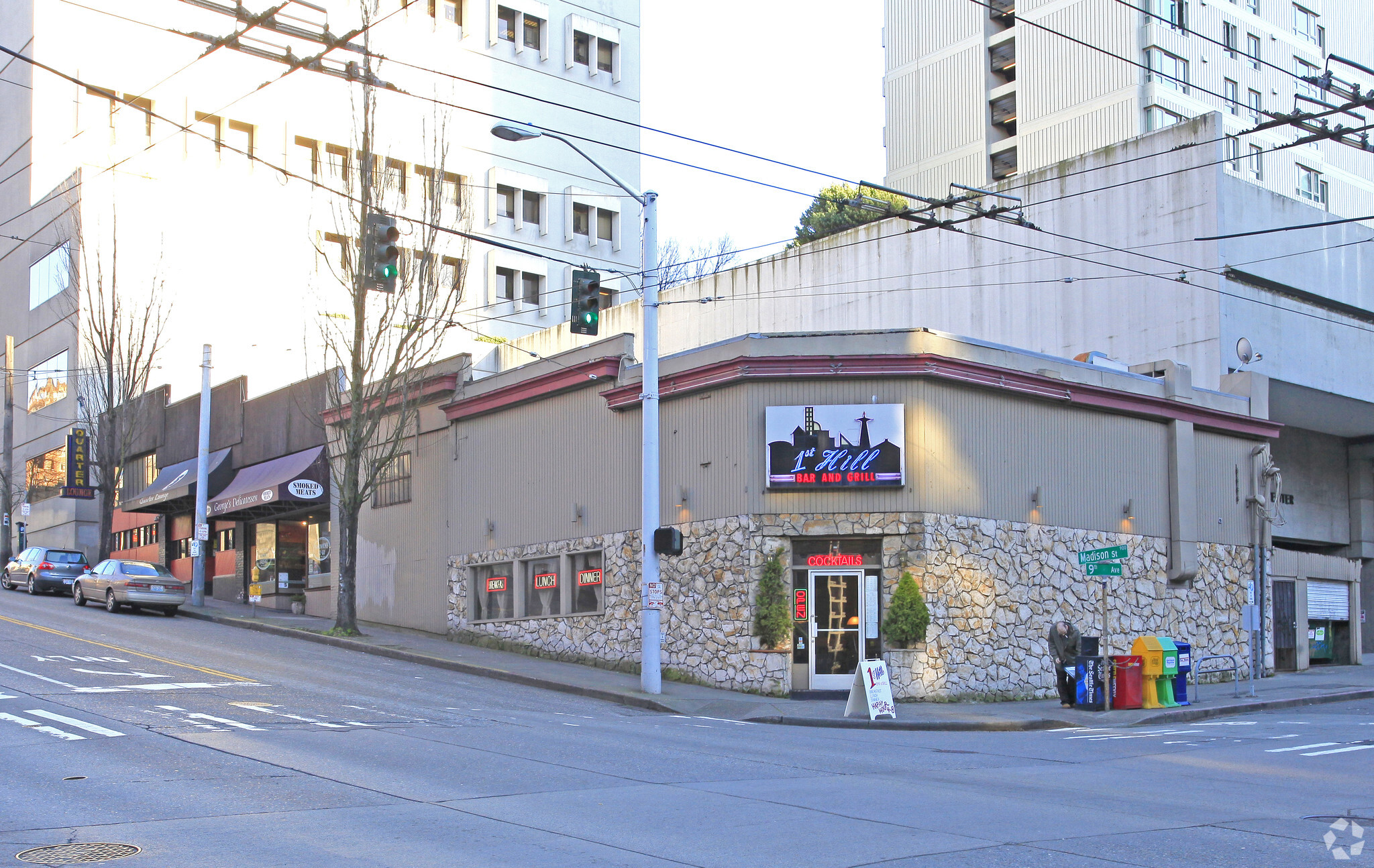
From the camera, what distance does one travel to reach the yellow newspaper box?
71.7 ft

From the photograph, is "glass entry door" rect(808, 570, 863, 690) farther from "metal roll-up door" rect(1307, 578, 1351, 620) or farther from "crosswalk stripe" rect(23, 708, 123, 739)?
"metal roll-up door" rect(1307, 578, 1351, 620)

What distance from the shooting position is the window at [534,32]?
2178 inches

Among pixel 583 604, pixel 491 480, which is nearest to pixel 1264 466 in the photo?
pixel 583 604

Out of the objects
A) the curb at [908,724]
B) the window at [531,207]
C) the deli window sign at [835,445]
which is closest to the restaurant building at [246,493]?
the deli window sign at [835,445]

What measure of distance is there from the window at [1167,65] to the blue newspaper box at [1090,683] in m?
37.6

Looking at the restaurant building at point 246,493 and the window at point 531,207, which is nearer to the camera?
the restaurant building at point 246,493

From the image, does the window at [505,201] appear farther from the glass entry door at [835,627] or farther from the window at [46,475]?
the glass entry door at [835,627]

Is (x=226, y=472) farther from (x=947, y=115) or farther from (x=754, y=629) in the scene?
(x=947, y=115)

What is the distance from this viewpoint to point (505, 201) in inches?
2128

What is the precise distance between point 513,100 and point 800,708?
38.4 metres

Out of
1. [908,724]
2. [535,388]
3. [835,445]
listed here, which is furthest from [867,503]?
[535,388]

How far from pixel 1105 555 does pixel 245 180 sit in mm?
39409

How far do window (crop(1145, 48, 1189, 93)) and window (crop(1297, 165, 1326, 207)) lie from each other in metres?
7.78

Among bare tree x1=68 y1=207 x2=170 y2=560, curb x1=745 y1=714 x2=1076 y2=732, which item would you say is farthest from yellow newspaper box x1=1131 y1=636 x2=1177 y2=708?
bare tree x1=68 y1=207 x2=170 y2=560
